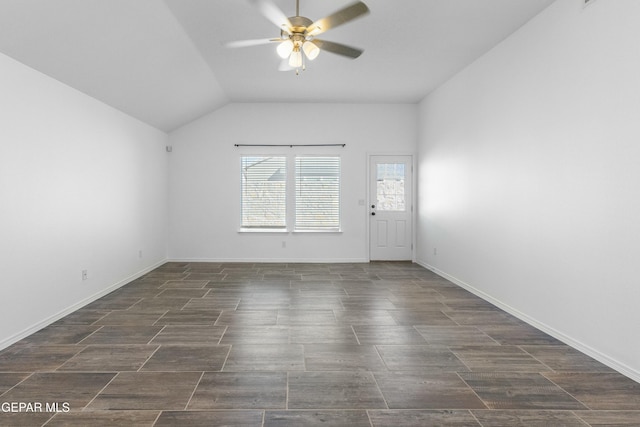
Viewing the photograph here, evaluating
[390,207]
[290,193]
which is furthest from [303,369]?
[390,207]

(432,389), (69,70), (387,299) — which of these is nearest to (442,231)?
(387,299)

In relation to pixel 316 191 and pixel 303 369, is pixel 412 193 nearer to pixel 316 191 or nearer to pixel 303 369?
pixel 316 191

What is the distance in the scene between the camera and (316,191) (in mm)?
6184

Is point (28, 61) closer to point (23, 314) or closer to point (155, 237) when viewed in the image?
point (23, 314)

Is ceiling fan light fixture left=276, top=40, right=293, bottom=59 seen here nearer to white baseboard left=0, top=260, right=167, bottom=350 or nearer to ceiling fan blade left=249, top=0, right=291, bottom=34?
ceiling fan blade left=249, top=0, right=291, bottom=34

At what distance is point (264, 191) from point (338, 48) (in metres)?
3.65

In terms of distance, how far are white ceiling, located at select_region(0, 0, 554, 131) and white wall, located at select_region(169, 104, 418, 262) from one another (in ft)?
2.96

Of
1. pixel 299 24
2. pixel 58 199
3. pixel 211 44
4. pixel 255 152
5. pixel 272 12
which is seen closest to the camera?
pixel 272 12

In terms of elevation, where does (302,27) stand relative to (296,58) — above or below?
above

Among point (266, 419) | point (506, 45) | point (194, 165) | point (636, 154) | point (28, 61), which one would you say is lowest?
point (266, 419)

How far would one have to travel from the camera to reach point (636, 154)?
2.16 metres

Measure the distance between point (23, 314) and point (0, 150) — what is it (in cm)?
138

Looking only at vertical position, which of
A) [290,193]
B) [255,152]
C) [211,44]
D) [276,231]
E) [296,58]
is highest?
[211,44]

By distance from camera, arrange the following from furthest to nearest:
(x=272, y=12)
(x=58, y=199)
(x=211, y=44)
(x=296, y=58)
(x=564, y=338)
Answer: (x=211, y=44) < (x=58, y=199) < (x=296, y=58) < (x=564, y=338) < (x=272, y=12)
